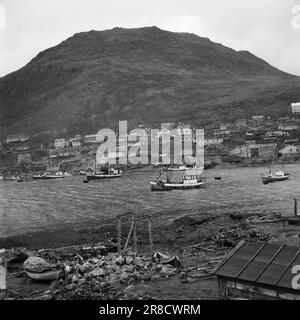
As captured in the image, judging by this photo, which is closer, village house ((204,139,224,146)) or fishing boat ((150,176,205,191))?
fishing boat ((150,176,205,191))

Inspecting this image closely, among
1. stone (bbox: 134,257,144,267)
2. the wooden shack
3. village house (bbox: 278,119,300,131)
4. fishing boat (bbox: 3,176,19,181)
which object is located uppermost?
village house (bbox: 278,119,300,131)

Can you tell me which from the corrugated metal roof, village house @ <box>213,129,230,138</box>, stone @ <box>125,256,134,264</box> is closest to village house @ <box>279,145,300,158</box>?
village house @ <box>213,129,230,138</box>

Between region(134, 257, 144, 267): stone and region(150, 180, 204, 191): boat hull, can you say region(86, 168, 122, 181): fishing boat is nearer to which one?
region(150, 180, 204, 191): boat hull

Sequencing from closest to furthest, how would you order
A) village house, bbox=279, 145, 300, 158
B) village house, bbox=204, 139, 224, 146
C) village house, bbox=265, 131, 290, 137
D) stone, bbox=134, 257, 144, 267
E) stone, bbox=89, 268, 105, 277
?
1. stone, bbox=89, 268, 105, 277
2. stone, bbox=134, 257, 144, 267
3. village house, bbox=279, 145, 300, 158
4. village house, bbox=265, 131, 290, 137
5. village house, bbox=204, 139, 224, 146

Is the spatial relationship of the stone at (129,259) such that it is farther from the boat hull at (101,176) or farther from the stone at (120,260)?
the boat hull at (101,176)

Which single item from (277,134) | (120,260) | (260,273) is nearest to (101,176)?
(277,134)

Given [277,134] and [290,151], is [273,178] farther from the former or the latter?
[277,134]

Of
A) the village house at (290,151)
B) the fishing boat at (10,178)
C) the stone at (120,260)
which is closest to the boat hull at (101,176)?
the fishing boat at (10,178)
